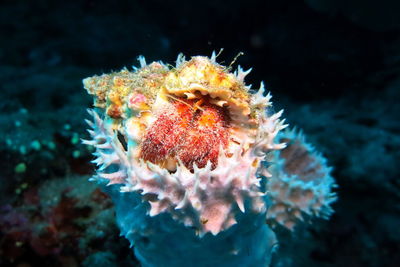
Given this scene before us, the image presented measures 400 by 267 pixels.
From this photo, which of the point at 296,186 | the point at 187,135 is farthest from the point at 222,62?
the point at 296,186

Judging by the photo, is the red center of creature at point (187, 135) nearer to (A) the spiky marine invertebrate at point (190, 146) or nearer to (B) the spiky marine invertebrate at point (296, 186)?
(A) the spiky marine invertebrate at point (190, 146)

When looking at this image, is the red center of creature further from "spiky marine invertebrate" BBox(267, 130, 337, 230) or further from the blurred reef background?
the blurred reef background

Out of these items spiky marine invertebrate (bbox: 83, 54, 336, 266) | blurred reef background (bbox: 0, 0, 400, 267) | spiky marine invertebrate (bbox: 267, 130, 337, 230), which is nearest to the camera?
spiky marine invertebrate (bbox: 83, 54, 336, 266)

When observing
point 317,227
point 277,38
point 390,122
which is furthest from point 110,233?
point 277,38

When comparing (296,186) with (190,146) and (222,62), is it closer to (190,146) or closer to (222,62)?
(222,62)

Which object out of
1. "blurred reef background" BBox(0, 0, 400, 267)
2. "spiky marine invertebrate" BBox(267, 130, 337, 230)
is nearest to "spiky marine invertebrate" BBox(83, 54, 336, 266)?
"spiky marine invertebrate" BBox(267, 130, 337, 230)

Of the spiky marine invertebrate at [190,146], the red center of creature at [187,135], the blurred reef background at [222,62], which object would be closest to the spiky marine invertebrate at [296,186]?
the blurred reef background at [222,62]
